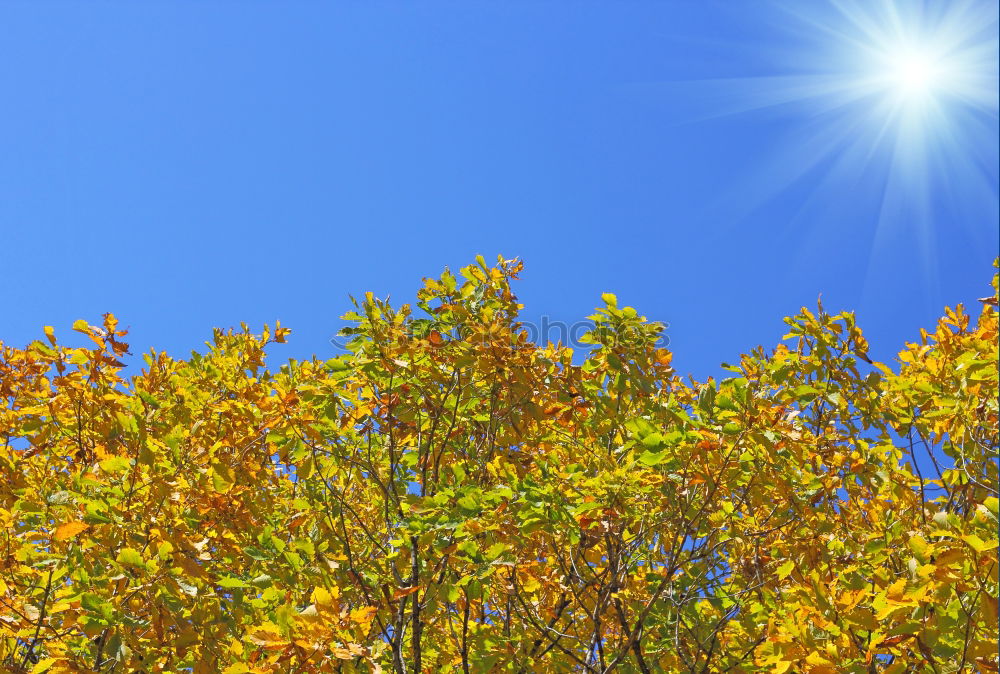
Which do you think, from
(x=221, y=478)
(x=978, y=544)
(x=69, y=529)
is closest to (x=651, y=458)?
(x=978, y=544)

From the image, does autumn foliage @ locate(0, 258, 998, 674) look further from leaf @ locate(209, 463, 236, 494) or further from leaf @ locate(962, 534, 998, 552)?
leaf @ locate(962, 534, 998, 552)

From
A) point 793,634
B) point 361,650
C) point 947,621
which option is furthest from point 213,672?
point 947,621

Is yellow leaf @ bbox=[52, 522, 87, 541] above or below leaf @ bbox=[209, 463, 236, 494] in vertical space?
below

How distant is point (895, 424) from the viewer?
4867 mm

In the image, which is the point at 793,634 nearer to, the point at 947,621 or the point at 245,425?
the point at 947,621

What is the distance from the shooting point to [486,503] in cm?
398

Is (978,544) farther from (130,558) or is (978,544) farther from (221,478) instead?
(221,478)

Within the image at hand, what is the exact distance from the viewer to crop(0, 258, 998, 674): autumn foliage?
3770 mm

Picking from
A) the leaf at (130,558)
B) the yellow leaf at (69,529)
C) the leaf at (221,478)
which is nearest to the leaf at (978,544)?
the leaf at (130,558)

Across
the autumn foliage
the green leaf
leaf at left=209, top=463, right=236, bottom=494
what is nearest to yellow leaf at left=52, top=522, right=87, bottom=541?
the autumn foliage

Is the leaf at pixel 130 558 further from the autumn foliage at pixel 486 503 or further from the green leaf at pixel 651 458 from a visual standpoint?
the green leaf at pixel 651 458

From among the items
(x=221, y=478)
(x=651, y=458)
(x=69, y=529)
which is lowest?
(x=69, y=529)

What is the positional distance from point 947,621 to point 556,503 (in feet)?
5.89

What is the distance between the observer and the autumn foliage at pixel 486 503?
3770mm
